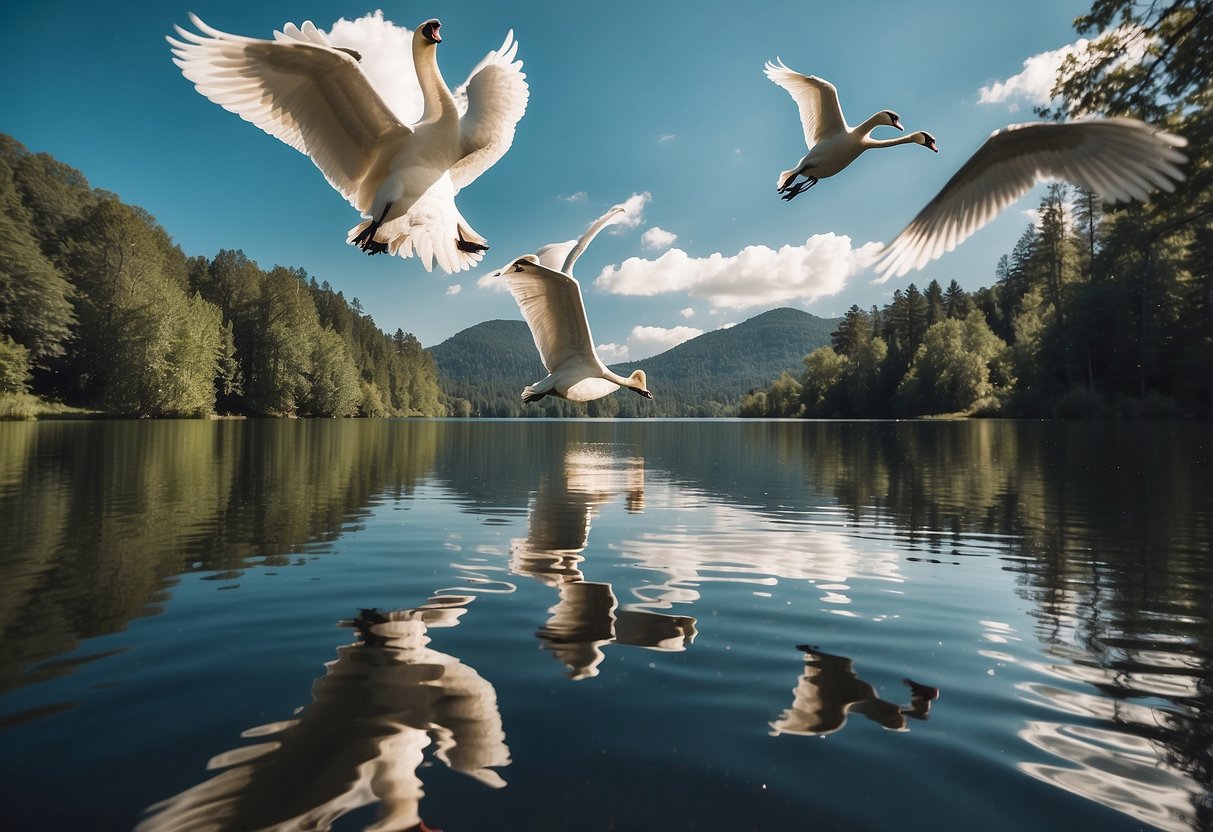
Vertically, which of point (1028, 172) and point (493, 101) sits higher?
point (493, 101)

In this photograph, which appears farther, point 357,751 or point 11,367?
point 11,367

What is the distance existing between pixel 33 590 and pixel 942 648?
8213 mm

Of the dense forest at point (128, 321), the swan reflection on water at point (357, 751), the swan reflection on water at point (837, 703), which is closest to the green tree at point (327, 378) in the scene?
the dense forest at point (128, 321)

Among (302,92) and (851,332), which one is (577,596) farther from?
(851,332)

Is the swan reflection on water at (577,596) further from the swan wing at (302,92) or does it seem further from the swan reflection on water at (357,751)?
the swan wing at (302,92)

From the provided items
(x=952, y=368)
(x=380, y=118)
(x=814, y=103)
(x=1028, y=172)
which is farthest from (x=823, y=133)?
(x=952, y=368)

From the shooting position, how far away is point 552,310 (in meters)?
→ 10.1

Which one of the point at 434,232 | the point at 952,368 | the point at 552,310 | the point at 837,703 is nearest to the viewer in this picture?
the point at 837,703

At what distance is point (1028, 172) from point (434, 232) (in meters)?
6.97

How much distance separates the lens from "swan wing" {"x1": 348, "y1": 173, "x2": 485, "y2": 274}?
8.95m

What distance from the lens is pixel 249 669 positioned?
528cm

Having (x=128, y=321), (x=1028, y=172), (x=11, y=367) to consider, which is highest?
(x=128, y=321)

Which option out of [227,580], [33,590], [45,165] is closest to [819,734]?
[227,580]

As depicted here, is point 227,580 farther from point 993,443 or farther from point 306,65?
point 993,443
